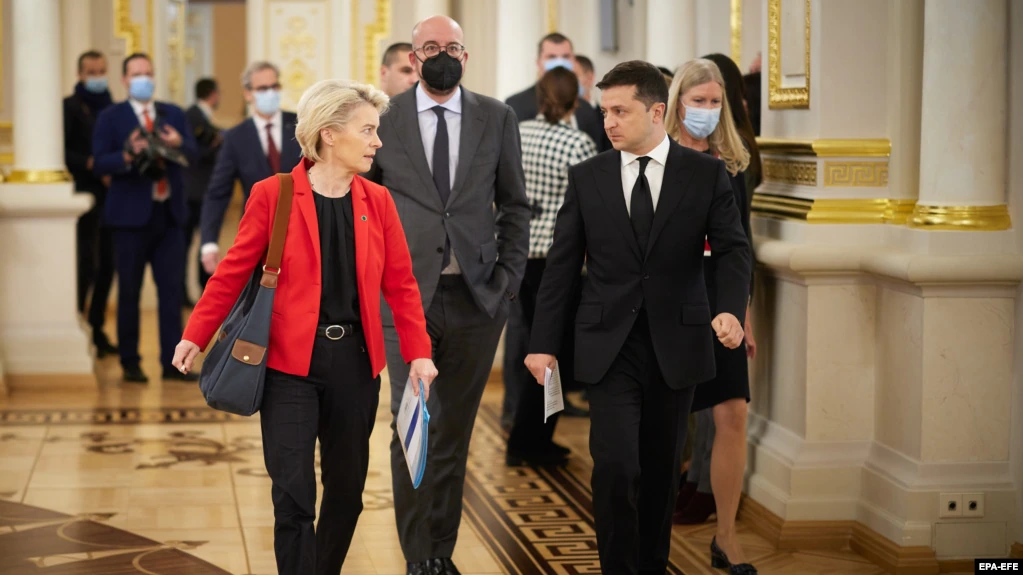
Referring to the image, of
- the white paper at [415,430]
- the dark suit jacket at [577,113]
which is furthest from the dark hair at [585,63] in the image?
the white paper at [415,430]

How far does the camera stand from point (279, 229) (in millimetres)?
3578

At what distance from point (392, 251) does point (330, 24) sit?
7.72 metres

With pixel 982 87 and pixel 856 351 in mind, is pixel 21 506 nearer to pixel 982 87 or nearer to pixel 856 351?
pixel 856 351

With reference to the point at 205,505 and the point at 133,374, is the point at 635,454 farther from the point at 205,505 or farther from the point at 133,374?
the point at 133,374

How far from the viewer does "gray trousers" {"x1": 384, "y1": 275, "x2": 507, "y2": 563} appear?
4.50m

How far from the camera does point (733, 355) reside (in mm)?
4746

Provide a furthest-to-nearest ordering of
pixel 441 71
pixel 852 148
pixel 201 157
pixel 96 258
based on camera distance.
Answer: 1. pixel 201 157
2. pixel 96 258
3. pixel 852 148
4. pixel 441 71

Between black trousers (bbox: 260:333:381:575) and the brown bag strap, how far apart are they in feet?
0.70

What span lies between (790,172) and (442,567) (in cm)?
195

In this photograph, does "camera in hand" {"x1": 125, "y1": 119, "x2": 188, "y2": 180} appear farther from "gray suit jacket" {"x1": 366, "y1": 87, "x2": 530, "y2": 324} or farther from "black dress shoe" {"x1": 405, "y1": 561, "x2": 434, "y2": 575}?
"black dress shoe" {"x1": 405, "y1": 561, "x2": 434, "y2": 575}

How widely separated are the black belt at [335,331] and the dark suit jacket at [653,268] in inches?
23.0

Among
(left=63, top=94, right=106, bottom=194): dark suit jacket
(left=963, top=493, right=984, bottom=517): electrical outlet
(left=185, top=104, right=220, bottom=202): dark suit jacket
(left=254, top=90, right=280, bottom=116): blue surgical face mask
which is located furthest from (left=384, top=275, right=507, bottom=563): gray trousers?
(left=185, top=104, right=220, bottom=202): dark suit jacket

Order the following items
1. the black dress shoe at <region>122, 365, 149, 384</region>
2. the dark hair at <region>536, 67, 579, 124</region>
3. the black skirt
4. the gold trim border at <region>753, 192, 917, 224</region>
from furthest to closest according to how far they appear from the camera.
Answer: the black dress shoe at <region>122, 365, 149, 384</region> → the dark hair at <region>536, 67, 579, 124</region> → the gold trim border at <region>753, 192, 917, 224</region> → the black skirt

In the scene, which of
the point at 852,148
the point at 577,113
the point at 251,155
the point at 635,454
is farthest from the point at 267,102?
the point at 635,454
